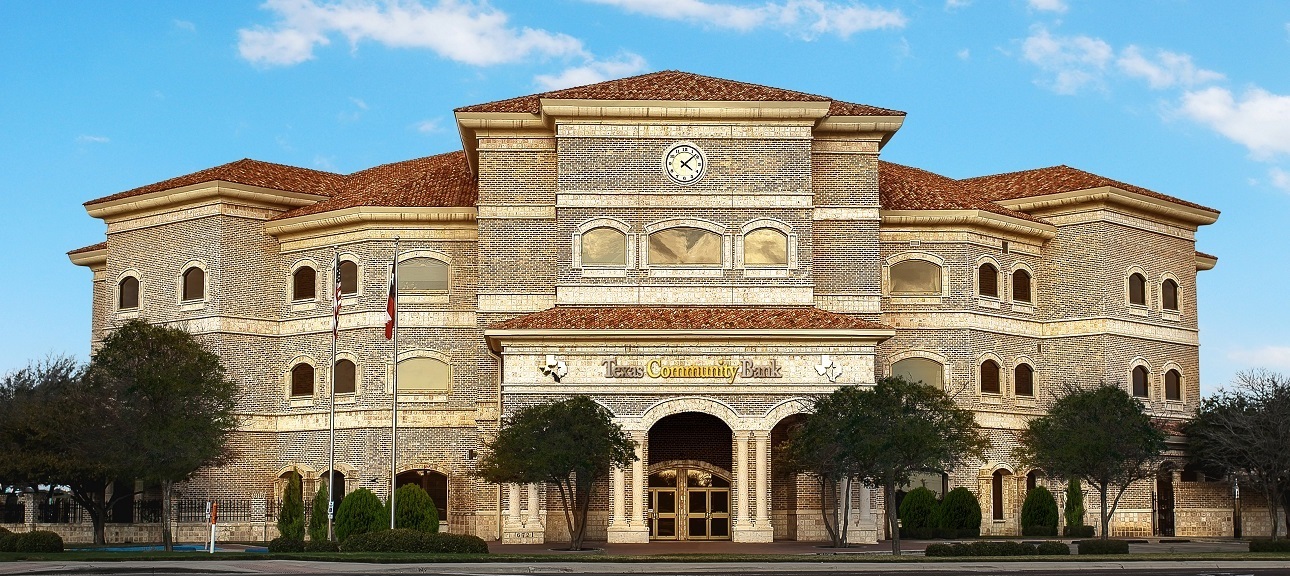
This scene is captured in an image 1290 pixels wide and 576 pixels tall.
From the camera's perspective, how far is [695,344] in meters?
51.9

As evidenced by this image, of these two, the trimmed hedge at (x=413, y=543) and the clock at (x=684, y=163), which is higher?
the clock at (x=684, y=163)

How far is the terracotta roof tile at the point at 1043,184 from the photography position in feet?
212

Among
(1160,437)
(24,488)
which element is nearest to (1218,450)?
(1160,437)

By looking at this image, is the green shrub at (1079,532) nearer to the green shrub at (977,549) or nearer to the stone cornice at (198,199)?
the green shrub at (977,549)

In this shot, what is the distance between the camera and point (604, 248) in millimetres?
55531

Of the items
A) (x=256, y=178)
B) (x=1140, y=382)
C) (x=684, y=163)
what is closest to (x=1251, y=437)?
(x=1140, y=382)

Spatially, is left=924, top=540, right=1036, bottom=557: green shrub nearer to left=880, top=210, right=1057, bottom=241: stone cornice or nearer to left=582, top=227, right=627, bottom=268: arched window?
left=582, top=227, right=627, bottom=268: arched window

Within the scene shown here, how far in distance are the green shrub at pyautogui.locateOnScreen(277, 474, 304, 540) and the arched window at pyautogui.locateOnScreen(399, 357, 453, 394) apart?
514cm

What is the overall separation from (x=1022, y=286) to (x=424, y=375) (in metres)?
23.5

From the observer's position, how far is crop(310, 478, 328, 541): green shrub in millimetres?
52656

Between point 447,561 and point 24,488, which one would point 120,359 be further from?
point 447,561

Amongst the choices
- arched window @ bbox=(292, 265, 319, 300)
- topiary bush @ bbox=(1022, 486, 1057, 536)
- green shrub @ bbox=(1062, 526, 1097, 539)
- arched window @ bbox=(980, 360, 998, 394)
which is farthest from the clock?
green shrub @ bbox=(1062, 526, 1097, 539)

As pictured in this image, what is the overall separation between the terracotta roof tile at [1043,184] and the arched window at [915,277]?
20.5 feet

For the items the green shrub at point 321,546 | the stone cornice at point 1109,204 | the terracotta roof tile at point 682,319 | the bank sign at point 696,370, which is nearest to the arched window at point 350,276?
the terracotta roof tile at point 682,319
